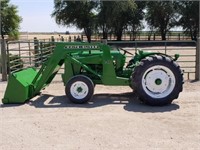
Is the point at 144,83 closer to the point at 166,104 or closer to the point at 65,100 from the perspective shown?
the point at 166,104

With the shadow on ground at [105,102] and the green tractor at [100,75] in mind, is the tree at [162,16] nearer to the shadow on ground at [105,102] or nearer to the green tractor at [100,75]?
the shadow on ground at [105,102]

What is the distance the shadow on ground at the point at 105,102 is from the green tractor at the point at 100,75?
163 mm

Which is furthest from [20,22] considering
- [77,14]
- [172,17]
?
[172,17]

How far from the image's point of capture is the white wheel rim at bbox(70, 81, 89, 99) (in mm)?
7762

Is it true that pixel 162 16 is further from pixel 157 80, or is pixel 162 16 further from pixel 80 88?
pixel 80 88

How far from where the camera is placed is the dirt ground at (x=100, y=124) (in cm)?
508

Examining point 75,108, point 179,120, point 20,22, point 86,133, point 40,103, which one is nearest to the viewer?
point 86,133

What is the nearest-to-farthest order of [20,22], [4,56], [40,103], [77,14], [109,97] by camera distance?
[40,103]
[109,97]
[4,56]
[77,14]
[20,22]

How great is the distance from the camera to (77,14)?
137 feet

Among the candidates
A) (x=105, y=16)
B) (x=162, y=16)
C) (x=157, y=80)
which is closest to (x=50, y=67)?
(x=157, y=80)

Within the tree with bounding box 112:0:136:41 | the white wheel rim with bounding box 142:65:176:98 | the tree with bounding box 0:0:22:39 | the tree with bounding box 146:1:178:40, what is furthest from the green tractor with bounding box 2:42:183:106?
the tree with bounding box 0:0:22:39

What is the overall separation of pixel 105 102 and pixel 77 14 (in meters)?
34.6

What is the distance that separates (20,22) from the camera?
168ft

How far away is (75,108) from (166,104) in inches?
75.6
